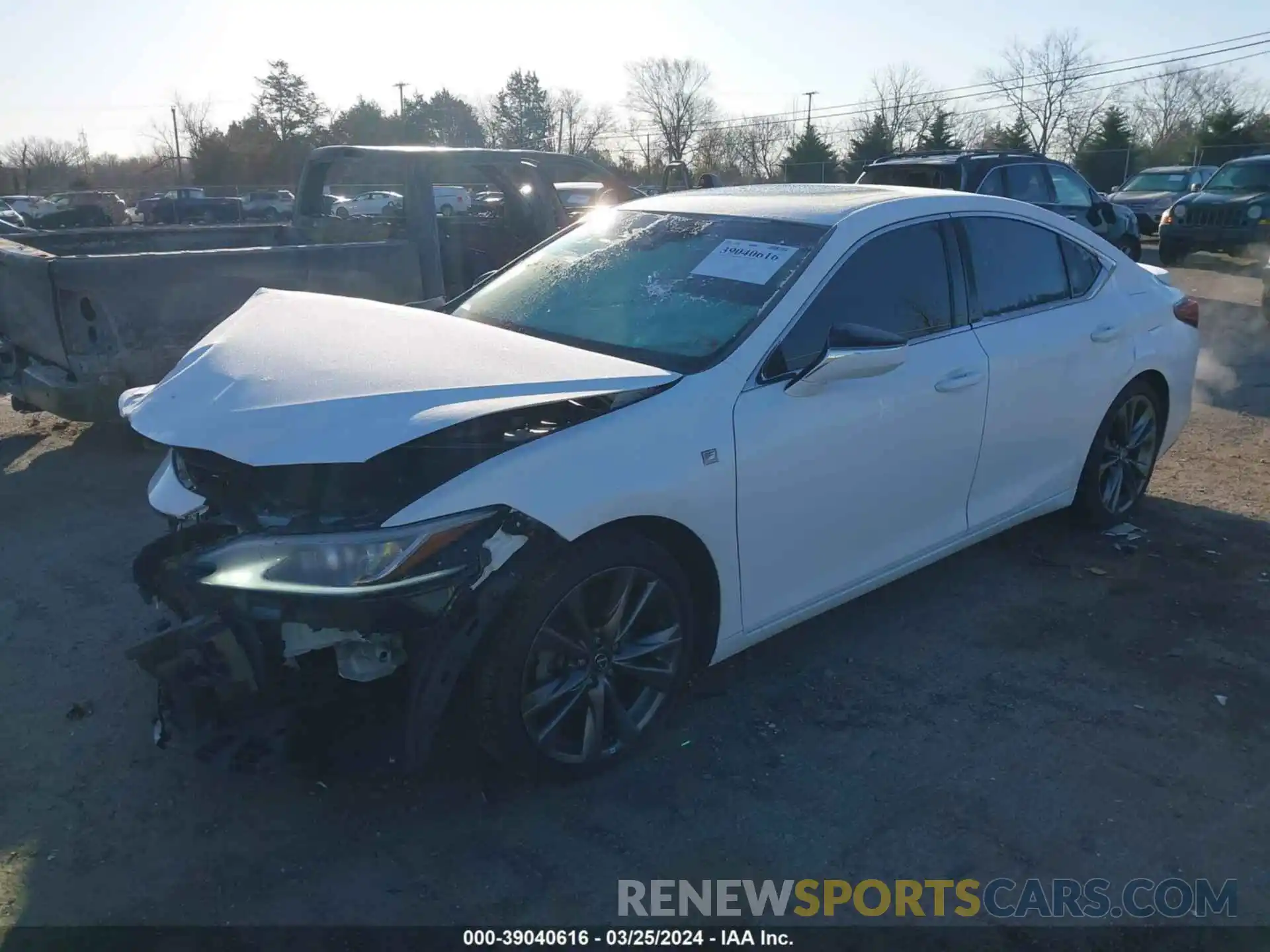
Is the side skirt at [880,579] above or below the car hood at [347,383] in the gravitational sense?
below

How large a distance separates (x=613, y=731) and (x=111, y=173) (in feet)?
253

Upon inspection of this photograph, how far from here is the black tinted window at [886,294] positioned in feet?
11.3

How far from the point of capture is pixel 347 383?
9.49 ft

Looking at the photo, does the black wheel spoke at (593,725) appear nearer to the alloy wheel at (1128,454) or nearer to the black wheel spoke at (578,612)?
the black wheel spoke at (578,612)

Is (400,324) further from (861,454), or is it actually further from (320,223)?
(320,223)

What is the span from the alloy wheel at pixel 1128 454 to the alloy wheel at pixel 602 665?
110 inches

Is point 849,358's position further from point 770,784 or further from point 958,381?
point 770,784

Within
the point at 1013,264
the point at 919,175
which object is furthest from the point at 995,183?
the point at 1013,264

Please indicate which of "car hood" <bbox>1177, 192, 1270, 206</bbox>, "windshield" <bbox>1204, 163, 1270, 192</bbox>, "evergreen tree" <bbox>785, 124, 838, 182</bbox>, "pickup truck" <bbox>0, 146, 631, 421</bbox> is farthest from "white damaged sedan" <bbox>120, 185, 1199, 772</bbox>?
"evergreen tree" <bbox>785, 124, 838, 182</bbox>

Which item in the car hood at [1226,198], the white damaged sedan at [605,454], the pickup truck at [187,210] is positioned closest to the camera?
the white damaged sedan at [605,454]

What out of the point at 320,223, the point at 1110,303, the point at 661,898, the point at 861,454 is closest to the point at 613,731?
the point at 661,898

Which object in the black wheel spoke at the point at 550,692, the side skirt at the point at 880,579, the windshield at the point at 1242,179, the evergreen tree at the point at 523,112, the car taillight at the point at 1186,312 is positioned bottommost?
the side skirt at the point at 880,579

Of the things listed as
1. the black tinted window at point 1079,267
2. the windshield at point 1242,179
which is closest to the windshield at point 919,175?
the black tinted window at point 1079,267

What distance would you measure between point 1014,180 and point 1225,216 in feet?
21.8
